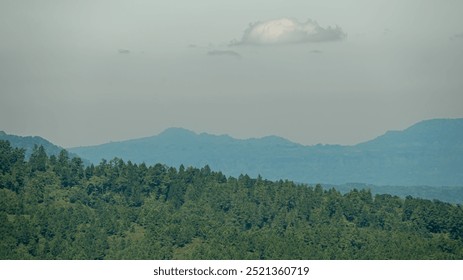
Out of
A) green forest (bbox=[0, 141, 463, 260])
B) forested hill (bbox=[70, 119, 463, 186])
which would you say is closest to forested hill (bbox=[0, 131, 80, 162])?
forested hill (bbox=[70, 119, 463, 186])

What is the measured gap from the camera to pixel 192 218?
131ft

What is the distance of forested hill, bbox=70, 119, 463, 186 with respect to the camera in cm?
6334

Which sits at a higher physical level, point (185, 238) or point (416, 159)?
point (416, 159)

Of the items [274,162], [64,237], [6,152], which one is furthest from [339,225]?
[274,162]

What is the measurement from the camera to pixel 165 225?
38969 millimetres

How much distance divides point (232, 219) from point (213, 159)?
108 ft

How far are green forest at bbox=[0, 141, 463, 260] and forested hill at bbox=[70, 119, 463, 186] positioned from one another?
1641 cm

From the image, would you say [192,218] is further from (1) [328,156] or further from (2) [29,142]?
(1) [328,156]

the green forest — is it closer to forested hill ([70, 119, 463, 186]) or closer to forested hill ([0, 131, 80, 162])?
forested hill ([0, 131, 80, 162])

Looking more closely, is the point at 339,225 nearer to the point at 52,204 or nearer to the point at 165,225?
the point at 165,225

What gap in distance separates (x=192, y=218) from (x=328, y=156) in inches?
1308

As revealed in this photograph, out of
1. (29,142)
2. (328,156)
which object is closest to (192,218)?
(29,142)
